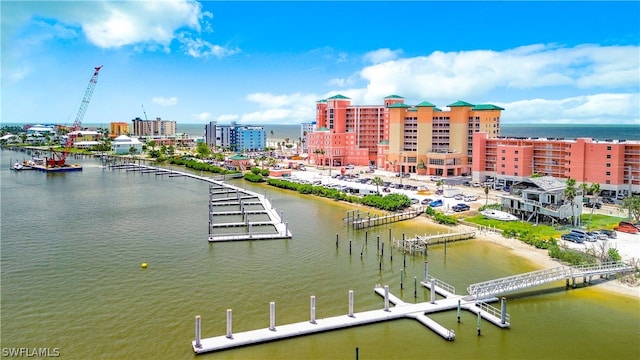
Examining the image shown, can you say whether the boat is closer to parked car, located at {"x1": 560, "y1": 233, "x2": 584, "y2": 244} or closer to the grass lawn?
the grass lawn

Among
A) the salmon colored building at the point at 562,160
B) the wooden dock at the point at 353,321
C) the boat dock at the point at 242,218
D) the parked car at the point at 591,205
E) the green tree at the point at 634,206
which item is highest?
the salmon colored building at the point at 562,160

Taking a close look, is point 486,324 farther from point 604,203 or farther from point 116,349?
point 604,203

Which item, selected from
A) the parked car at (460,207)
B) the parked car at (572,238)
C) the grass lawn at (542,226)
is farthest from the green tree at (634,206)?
the parked car at (460,207)

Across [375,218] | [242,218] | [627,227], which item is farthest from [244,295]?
[627,227]

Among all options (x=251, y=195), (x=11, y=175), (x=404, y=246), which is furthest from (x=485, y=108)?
(x=11, y=175)

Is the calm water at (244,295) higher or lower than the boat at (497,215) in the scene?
lower

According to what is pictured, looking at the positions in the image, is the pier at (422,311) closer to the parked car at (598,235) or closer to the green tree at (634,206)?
the parked car at (598,235)
